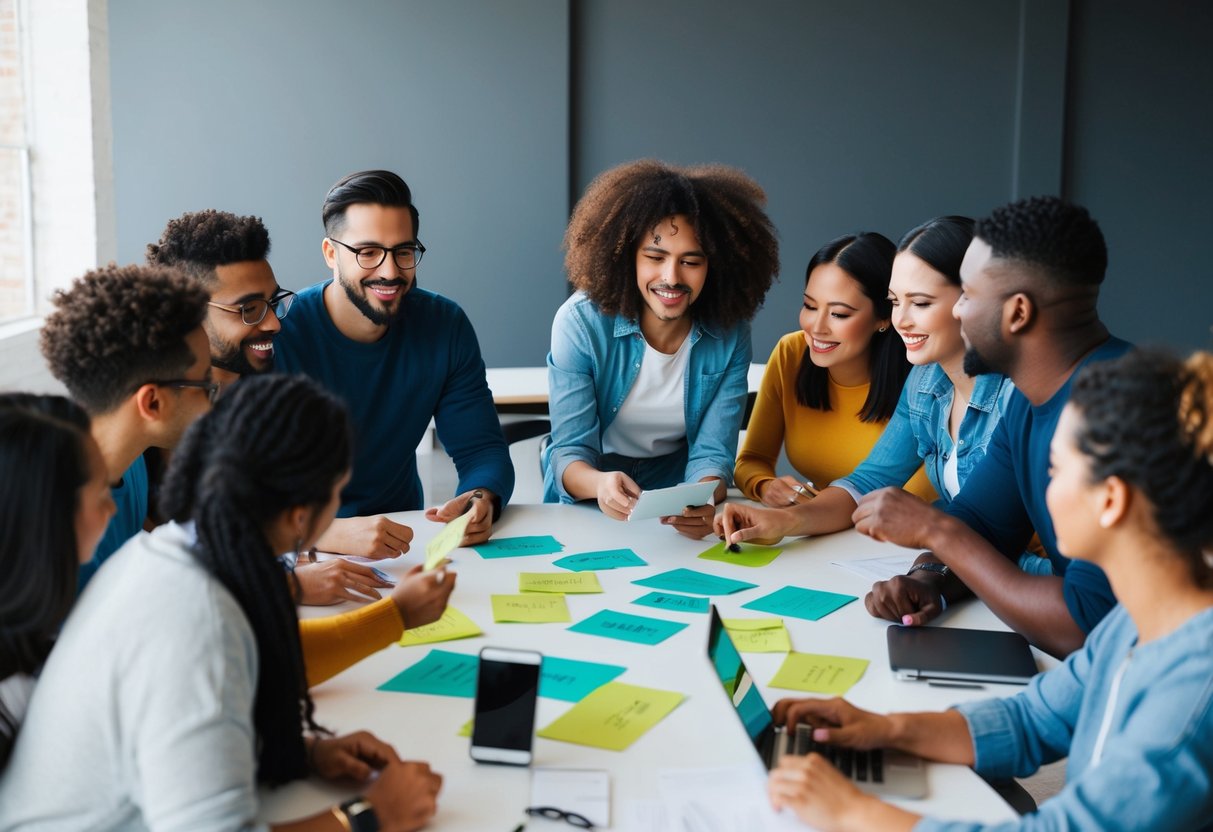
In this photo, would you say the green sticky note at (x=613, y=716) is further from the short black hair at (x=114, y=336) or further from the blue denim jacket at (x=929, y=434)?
the blue denim jacket at (x=929, y=434)

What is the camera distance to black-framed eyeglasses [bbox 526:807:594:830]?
1288mm

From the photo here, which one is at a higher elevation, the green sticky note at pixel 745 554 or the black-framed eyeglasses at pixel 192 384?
the black-framed eyeglasses at pixel 192 384

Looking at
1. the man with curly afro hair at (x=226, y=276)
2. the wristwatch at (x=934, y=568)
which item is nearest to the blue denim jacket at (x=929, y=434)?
the wristwatch at (x=934, y=568)

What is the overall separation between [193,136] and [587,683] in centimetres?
401

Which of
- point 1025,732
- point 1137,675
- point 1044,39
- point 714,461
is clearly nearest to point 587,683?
point 1025,732

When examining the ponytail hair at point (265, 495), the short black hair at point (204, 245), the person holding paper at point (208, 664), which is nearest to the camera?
the person holding paper at point (208, 664)

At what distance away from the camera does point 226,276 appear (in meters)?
2.42

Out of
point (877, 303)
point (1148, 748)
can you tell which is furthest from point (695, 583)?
point (877, 303)

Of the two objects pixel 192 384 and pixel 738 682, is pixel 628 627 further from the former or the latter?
pixel 192 384

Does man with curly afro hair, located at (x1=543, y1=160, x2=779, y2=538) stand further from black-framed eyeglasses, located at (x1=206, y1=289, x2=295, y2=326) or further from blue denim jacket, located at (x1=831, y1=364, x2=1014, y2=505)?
black-framed eyeglasses, located at (x1=206, y1=289, x2=295, y2=326)

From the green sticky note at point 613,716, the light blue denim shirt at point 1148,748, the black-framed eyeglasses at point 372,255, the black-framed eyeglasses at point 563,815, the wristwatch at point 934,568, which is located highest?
the black-framed eyeglasses at point 372,255

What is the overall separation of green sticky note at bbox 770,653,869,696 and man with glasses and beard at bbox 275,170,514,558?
0.98 m

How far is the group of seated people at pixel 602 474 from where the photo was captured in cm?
116

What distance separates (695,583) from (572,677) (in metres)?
0.54
